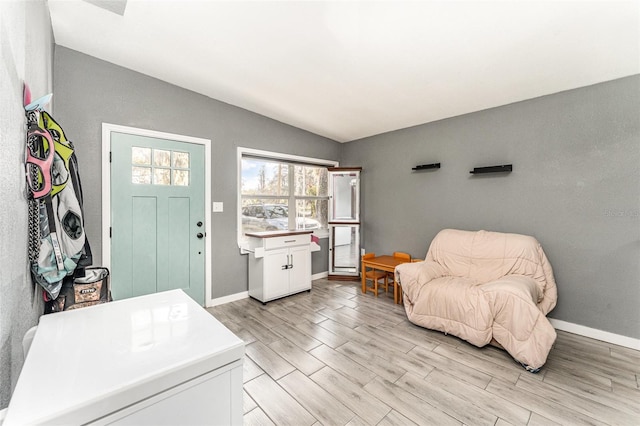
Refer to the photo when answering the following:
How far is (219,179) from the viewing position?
344cm

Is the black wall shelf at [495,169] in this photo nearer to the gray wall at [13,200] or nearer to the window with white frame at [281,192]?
the window with white frame at [281,192]

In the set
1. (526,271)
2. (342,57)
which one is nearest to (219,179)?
(342,57)

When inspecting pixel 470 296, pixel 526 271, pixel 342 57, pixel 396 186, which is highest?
pixel 342 57

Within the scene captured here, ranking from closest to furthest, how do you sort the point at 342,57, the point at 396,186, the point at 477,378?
the point at 477,378 → the point at 342,57 → the point at 396,186

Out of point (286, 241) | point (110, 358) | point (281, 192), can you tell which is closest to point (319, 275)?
point (286, 241)

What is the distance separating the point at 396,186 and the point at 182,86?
129 inches

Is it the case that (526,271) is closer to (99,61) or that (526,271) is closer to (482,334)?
(482,334)

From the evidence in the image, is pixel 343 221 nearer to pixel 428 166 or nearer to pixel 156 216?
pixel 428 166

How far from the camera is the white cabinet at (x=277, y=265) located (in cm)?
347

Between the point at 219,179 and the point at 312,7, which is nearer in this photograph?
the point at 312,7

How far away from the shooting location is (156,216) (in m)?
2.94

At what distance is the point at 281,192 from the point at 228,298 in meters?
1.76

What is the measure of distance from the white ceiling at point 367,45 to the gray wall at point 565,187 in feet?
0.98

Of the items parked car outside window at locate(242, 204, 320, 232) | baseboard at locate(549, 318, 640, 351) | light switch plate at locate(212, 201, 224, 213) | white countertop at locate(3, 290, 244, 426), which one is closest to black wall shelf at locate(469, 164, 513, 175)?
baseboard at locate(549, 318, 640, 351)
